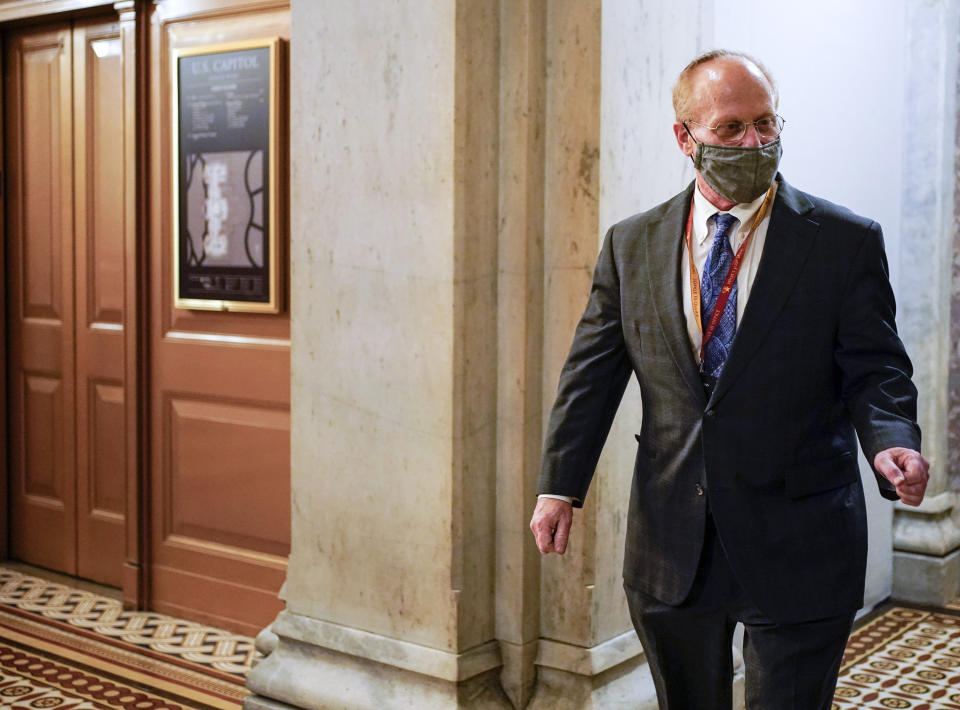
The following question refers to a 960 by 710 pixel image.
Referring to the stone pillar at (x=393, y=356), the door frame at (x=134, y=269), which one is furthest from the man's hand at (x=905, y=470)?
the door frame at (x=134, y=269)

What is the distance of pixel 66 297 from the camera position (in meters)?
5.07

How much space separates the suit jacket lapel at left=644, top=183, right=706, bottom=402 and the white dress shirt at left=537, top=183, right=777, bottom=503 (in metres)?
0.01

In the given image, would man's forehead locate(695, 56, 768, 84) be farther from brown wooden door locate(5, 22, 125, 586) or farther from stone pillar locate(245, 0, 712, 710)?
brown wooden door locate(5, 22, 125, 586)

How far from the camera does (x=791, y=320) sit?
6.66ft

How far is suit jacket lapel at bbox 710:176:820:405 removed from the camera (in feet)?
6.65

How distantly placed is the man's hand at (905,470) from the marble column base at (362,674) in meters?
1.47

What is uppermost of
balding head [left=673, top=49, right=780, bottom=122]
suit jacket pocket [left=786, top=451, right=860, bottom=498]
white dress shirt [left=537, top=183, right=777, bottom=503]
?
balding head [left=673, top=49, right=780, bottom=122]

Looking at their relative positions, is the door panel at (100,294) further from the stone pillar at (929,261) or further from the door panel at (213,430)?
the stone pillar at (929,261)

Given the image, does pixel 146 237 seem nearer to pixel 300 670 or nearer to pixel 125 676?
pixel 125 676

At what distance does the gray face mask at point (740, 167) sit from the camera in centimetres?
204

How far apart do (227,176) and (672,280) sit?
256 centimetres

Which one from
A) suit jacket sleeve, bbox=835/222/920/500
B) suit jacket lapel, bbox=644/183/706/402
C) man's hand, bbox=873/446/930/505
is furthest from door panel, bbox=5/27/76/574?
man's hand, bbox=873/446/930/505

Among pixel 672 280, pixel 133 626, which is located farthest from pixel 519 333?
pixel 133 626

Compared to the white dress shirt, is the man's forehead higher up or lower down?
higher up
